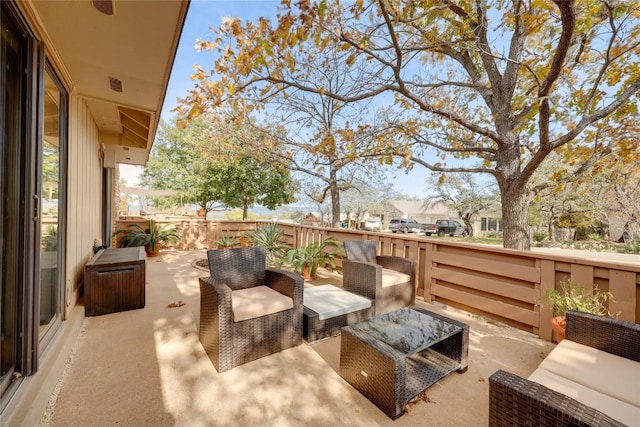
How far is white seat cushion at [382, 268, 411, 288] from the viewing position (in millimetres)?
3314

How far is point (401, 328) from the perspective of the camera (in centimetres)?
226

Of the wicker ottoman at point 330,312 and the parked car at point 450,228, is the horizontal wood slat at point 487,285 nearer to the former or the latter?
the wicker ottoman at point 330,312

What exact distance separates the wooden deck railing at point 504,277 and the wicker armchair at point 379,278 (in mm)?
585

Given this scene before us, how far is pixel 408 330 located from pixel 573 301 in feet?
5.53

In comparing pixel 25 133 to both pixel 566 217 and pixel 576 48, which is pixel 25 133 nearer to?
pixel 576 48

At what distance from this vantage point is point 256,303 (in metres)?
2.41

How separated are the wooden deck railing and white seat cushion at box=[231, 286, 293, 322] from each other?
2384 millimetres

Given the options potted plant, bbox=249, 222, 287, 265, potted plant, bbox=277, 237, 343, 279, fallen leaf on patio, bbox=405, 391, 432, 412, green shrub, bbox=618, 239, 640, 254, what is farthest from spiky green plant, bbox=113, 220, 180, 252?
green shrub, bbox=618, 239, 640, 254

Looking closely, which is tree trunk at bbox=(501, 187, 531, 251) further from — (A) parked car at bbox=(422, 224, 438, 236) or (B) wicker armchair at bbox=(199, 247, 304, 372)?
(A) parked car at bbox=(422, 224, 438, 236)

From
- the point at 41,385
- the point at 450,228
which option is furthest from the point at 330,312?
the point at 450,228

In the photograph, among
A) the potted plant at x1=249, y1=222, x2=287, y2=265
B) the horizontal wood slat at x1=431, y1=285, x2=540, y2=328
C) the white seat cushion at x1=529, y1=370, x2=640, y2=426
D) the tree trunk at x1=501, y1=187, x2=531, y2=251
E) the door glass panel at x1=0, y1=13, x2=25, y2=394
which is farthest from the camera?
the potted plant at x1=249, y1=222, x2=287, y2=265

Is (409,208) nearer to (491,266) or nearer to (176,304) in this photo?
(491,266)

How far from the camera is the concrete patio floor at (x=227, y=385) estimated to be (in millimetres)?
1742

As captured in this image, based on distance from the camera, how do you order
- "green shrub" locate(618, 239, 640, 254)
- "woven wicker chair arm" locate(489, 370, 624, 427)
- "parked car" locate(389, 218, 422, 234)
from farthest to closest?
"parked car" locate(389, 218, 422, 234) < "green shrub" locate(618, 239, 640, 254) < "woven wicker chair arm" locate(489, 370, 624, 427)
